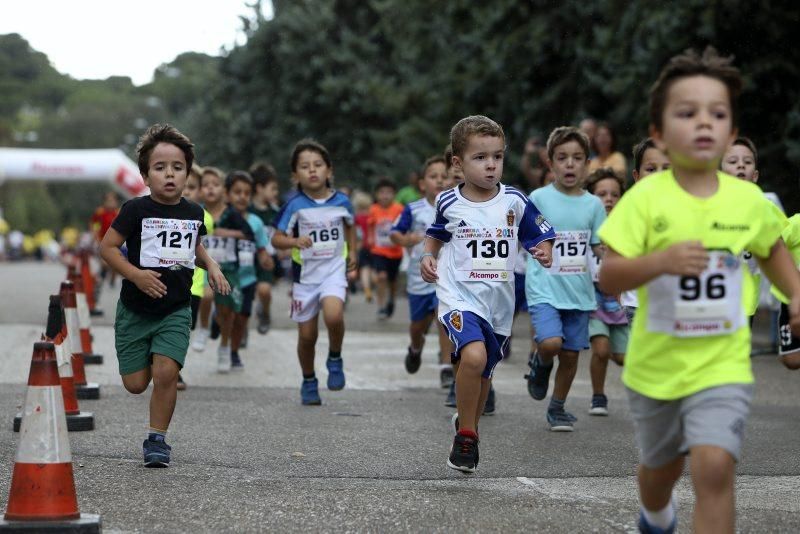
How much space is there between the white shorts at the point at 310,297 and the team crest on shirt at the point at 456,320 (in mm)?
2922

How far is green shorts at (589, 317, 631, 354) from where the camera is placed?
9539 mm

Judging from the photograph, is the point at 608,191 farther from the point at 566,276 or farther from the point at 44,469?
the point at 44,469

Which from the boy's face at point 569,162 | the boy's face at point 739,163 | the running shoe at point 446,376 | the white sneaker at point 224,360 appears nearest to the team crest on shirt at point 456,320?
the boy's face at point 569,162

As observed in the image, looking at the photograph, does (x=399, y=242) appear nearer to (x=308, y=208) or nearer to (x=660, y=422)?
(x=308, y=208)

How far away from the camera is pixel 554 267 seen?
29.1ft

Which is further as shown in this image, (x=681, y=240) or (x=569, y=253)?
(x=569, y=253)

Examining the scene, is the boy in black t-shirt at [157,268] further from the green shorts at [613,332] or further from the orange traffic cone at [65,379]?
the green shorts at [613,332]

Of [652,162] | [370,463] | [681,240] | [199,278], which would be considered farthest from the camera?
[199,278]

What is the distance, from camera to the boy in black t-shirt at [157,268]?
7227 millimetres

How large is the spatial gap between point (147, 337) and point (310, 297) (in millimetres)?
2833

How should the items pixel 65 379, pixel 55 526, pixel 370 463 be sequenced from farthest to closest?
pixel 65 379, pixel 370 463, pixel 55 526

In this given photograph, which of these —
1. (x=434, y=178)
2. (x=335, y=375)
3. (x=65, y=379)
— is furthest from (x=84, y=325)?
(x=65, y=379)

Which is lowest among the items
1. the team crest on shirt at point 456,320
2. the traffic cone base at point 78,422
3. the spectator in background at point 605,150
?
the traffic cone base at point 78,422

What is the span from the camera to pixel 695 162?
4469 millimetres
